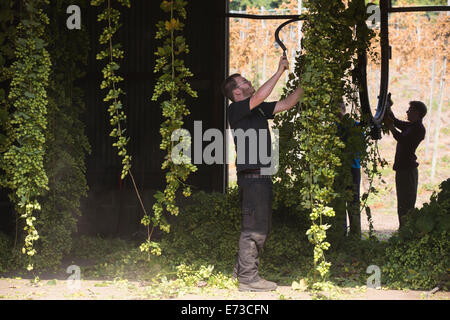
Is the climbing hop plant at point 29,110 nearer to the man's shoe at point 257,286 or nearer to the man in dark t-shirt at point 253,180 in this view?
the man in dark t-shirt at point 253,180

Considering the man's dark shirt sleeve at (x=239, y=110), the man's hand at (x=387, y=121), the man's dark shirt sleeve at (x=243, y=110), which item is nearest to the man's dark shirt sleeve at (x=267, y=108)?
the man's dark shirt sleeve at (x=243, y=110)

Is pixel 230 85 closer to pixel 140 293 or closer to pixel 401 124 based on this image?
pixel 140 293

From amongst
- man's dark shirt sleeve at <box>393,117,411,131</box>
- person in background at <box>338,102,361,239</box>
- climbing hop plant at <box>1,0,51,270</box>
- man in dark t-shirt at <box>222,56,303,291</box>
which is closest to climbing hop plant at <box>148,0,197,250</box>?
man in dark t-shirt at <box>222,56,303,291</box>

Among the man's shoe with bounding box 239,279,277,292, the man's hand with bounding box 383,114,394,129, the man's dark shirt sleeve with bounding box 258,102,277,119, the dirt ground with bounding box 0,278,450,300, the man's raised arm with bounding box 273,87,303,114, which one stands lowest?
the dirt ground with bounding box 0,278,450,300

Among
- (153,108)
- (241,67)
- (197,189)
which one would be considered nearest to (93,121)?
(153,108)

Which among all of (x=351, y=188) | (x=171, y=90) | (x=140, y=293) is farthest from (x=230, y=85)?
(x=351, y=188)

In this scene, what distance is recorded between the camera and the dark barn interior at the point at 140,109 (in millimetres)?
8852

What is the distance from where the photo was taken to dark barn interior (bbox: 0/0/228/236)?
885cm

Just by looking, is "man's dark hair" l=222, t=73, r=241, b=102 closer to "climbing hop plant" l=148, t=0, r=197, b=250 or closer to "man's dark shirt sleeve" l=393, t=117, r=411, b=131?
"climbing hop plant" l=148, t=0, r=197, b=250

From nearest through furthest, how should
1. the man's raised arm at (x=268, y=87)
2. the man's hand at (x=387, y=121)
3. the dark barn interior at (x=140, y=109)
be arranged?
1. the man's raised arm at (x=268, y=87)
2. the man's hand at (x=387, y=121)
3. the dark barn interior at (x=140, y=109)

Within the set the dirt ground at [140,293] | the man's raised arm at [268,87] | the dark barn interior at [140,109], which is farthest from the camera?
the dark barn interior at [140,109]

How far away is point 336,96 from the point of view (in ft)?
18.6
